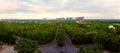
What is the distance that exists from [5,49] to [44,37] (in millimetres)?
8406

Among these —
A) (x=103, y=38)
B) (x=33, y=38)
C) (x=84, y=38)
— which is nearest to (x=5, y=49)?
(x=33, y=38)

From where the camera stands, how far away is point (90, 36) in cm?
3994

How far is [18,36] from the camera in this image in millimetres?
44906

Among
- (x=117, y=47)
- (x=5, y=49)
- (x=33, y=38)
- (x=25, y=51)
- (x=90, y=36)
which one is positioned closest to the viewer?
(x=25, y=51)

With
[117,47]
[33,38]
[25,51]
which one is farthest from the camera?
[33,38]

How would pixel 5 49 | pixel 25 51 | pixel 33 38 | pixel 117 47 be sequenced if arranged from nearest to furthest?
1. pixel 25 51
2. pixel 117 47
3. pixel 5 49
4. pixel 33 38

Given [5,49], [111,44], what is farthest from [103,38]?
[5,49]

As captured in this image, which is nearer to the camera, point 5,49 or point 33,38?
point 5,49

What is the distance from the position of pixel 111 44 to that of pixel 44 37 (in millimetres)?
13813

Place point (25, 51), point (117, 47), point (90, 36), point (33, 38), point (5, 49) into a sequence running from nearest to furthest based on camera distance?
point (25, 51), point (117, 47), point (5, 49), point (90, 36), point (33, 38)

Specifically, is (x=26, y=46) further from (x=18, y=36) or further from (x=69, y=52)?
(x=18, y=36)

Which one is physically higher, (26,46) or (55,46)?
(26,46)

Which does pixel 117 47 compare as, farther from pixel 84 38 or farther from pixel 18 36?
pixel 18 36

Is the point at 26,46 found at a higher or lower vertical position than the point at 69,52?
higher
